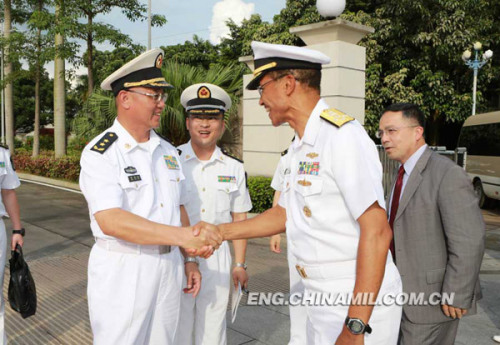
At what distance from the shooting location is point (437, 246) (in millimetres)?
2541

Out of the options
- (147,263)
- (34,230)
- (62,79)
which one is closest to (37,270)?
(34,230)

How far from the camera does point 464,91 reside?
17828 mm

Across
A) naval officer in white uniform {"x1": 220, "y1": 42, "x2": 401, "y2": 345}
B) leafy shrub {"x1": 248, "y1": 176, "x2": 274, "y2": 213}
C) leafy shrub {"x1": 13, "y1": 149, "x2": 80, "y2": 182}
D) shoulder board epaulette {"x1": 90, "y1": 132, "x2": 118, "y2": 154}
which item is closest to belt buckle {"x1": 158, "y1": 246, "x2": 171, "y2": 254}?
shoulder board epaulette {"x1": 90, "y1": 132, "x2": 118, "y2": 154}

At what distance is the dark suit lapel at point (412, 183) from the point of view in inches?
103

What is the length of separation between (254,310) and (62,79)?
16.0 meters

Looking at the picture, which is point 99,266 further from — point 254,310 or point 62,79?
point 62,79

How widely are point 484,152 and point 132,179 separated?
12.8m

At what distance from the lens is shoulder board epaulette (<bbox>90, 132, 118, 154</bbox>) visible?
232cm

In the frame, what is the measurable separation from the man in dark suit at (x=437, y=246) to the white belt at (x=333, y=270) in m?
0.87

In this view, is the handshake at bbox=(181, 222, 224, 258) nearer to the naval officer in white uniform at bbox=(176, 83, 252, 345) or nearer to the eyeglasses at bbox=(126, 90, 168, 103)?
the naval officer in white uniform at bbox=(176, 83, 252, 345)

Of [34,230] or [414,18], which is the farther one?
[414,18]

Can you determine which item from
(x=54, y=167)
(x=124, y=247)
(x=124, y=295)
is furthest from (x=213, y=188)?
(x=54, y=167)

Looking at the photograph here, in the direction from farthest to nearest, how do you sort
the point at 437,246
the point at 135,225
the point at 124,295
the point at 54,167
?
the point at 54,167 < the point at 437,246 < the point at 124,295 < the point at 135,225

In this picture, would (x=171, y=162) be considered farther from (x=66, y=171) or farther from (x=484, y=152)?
(x=66, y=171)
